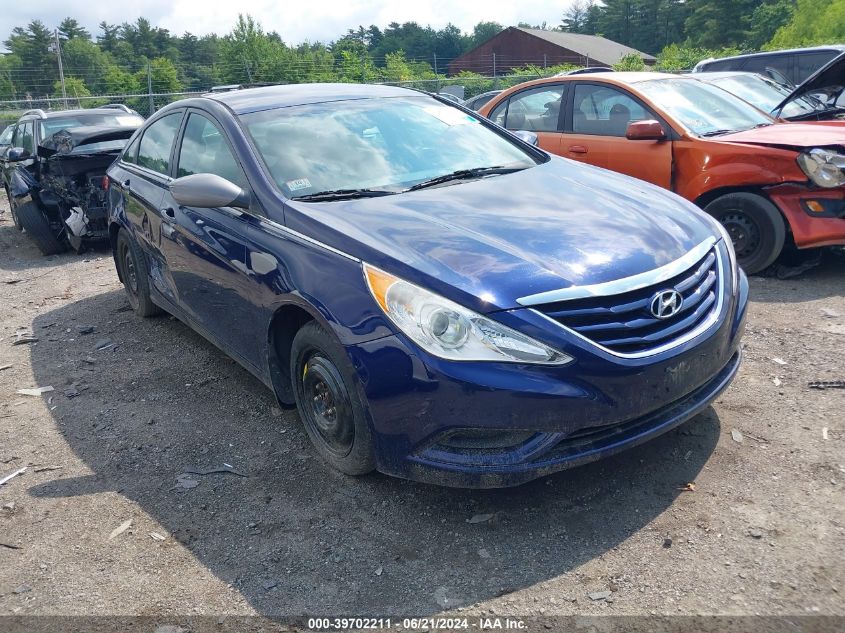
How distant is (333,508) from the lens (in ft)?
10.5

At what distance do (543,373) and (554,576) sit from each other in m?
0.74

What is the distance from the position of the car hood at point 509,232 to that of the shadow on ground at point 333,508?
0.94 meters

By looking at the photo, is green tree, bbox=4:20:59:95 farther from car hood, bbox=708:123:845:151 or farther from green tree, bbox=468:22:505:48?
green tree, bbox=468:22:505:48

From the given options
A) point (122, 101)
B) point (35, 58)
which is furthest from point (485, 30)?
point (122, 101)

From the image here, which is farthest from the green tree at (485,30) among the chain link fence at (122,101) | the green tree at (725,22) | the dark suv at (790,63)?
the dark suv at (790,63)

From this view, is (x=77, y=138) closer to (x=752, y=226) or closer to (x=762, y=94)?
(x=752, y=226)

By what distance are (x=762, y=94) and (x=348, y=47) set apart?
155ft

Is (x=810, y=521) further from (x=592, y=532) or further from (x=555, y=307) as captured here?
(x=555, y=307)

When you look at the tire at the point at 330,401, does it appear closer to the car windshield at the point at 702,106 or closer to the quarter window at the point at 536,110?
the car windshield at the point at 702,106

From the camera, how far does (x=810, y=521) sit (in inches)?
112

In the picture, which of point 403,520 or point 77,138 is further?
point 77,138

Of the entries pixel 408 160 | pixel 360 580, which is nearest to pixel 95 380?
pixel 408 160

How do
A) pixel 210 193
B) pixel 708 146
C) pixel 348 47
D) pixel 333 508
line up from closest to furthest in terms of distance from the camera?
pixel 333 508 < pixel 210 193 < pixel 708 146 < pixel 348 47

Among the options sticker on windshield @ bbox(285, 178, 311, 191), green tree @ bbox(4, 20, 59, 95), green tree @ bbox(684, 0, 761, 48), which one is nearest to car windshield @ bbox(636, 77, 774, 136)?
sticker on windshield @ bbox(285, 178, 311, 191)
